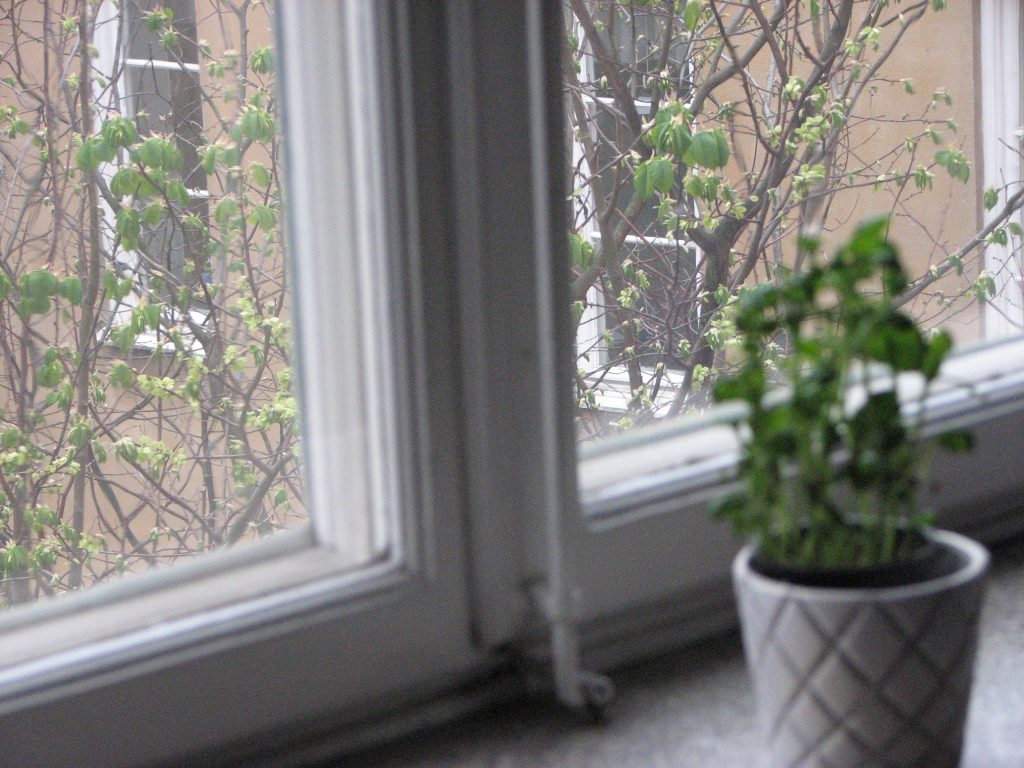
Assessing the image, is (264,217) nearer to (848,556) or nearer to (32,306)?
(32,306)

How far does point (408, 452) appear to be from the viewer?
77 centimetres

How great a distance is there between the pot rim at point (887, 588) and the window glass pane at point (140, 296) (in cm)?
35

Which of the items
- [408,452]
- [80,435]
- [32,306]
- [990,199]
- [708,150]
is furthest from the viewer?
[708,150]

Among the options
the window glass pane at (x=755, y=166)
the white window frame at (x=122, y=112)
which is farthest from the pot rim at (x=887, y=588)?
the window glass pane at (x=755, y=166)

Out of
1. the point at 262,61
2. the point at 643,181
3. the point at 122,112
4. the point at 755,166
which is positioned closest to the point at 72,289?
the point at 122,112

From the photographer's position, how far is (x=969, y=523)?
1103mm

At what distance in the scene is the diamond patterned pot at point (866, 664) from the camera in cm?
59

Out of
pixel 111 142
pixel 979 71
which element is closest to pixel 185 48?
pixel 111 142

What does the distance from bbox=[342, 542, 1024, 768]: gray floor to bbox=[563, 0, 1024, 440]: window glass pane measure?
1.66 ft

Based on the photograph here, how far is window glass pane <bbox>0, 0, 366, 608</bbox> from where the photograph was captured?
2.82 ft

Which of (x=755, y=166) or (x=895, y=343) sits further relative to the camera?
(x=755, y=166)

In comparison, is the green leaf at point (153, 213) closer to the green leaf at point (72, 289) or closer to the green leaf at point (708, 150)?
the green leaf at point (72, 289)

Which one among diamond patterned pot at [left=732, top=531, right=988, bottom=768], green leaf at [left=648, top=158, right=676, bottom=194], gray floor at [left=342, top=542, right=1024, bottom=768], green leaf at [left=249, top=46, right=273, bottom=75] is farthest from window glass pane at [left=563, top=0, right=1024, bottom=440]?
diamond patterned pot at [left=732, top=531, right=988, bottom=768]

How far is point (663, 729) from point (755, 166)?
1.05m
